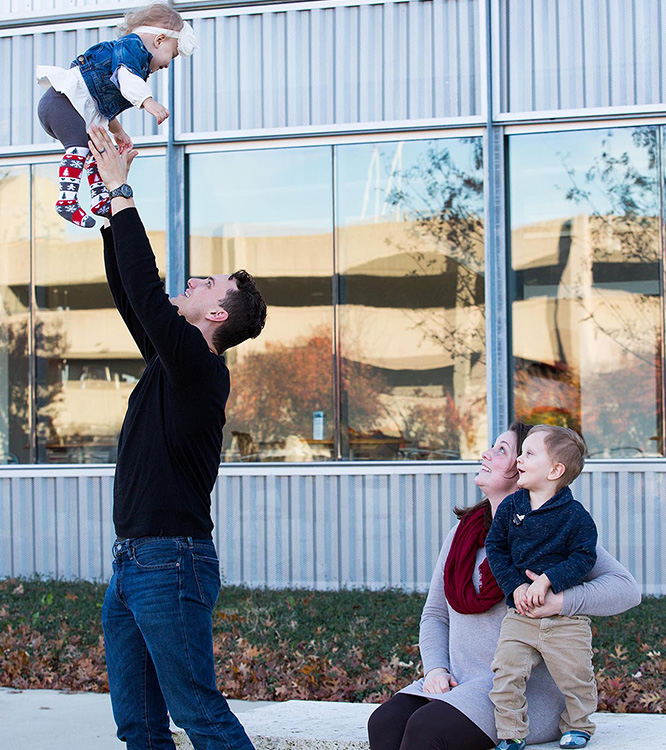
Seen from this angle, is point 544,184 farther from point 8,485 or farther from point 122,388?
point 8,485

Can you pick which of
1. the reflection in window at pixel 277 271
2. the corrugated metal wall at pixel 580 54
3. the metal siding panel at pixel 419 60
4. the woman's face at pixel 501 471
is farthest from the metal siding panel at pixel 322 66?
the woman's face at pixel 501 471

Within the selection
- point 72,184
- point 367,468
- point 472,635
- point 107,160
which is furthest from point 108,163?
point 367,468

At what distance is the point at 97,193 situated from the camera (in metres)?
3.45

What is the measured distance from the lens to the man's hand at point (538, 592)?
3357 mm

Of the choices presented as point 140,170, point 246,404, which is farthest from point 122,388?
point 140,170

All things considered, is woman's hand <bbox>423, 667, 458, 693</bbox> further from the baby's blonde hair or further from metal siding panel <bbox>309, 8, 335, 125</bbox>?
metal siding panel <bbox>309, 8, 335, 125</bbox>

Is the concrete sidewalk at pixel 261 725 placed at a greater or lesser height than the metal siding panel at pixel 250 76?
lesser

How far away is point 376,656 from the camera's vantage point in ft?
21.0

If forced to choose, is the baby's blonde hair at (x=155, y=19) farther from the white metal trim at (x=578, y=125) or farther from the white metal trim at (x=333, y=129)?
the white metal trim at (x=578, y=125)

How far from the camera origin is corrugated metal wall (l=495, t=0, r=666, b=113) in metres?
8.88

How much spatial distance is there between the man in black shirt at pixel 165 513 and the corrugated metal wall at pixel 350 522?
19.5 ft

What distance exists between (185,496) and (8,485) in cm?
712

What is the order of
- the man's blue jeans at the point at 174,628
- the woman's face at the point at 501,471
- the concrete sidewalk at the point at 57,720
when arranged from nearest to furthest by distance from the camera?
the man's blue jeans at the point at 174,628 → the woman's face at the point at 501,471 → the concrete sidewalk at the point at 57,720

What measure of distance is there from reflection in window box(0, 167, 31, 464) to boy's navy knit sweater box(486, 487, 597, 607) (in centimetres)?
719
